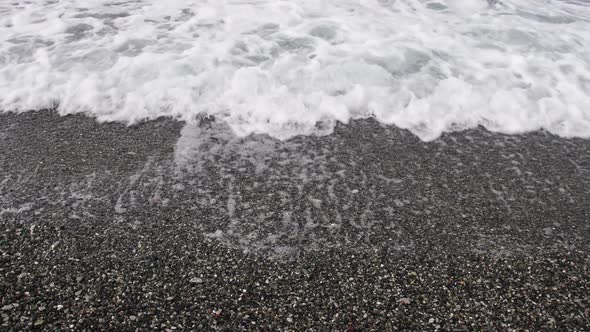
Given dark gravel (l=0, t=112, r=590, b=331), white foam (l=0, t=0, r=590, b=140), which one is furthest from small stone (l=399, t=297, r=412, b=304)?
white foam (l=0, t=0, r=590, b=140)

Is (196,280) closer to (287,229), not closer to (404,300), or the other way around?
(287,229)

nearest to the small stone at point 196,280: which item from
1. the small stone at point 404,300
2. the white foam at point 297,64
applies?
the small stone at point 404,300

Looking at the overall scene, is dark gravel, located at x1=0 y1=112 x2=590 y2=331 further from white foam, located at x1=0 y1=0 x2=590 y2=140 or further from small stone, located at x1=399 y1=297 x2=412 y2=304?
white foam, located at x1=0 y1=0 x2=590 y2=140

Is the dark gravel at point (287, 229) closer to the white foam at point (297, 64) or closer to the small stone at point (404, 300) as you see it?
the small stone at point (404, 300)

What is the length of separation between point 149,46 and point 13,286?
5126 millimetres

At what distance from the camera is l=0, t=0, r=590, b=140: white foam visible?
18.9 ft

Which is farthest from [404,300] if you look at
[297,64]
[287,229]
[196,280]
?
[297,64]

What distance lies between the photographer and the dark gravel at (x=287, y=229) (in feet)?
10.3

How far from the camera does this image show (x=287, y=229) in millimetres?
3922

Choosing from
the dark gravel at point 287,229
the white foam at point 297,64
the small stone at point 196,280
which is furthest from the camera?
the white foam at point 297,64

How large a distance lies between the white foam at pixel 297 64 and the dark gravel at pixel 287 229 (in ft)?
1.39

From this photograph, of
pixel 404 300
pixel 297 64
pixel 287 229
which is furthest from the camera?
pixel 297 64

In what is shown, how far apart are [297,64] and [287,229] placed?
3.70 metres

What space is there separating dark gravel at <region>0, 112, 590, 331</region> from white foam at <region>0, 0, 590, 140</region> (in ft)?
1.39
